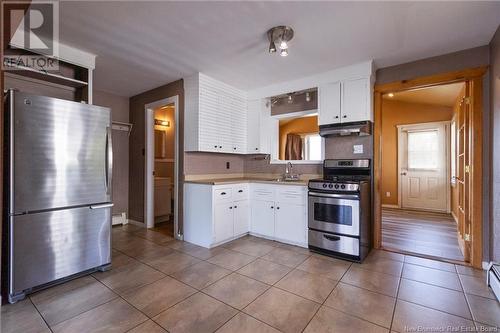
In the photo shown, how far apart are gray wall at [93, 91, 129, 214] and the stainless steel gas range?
3.51 m

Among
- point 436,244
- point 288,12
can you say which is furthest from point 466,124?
point 288,12

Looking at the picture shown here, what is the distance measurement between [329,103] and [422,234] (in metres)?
2.68

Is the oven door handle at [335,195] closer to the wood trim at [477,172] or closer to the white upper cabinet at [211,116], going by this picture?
the wood trim at [477,172]

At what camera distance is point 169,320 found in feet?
5.74

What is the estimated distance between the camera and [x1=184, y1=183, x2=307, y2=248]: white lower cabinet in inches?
128

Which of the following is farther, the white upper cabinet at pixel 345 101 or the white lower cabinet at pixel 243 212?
the white lower cabinet at pixel 243 212

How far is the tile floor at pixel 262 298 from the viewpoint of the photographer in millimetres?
1706

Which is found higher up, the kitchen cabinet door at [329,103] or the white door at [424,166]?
the kitchen cabinet door at [329,103]

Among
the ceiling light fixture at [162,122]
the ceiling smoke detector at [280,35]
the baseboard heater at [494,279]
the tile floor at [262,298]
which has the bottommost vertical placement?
the tile floor at [262,298]

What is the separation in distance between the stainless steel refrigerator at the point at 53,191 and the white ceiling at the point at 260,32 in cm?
84

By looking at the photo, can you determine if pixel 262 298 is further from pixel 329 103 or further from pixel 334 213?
pixel 329 103

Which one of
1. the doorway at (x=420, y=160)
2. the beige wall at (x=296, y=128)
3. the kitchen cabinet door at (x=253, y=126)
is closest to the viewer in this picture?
the beige wall at (x=296, y=128)

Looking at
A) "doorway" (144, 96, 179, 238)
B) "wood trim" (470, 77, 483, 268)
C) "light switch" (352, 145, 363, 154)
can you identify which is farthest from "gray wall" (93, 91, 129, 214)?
"wood trim" (470, 77, 483, 268)

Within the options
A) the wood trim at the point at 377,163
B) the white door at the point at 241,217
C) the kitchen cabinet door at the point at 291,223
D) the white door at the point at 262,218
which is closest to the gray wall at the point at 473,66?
the wood trim at the point at 377,163
